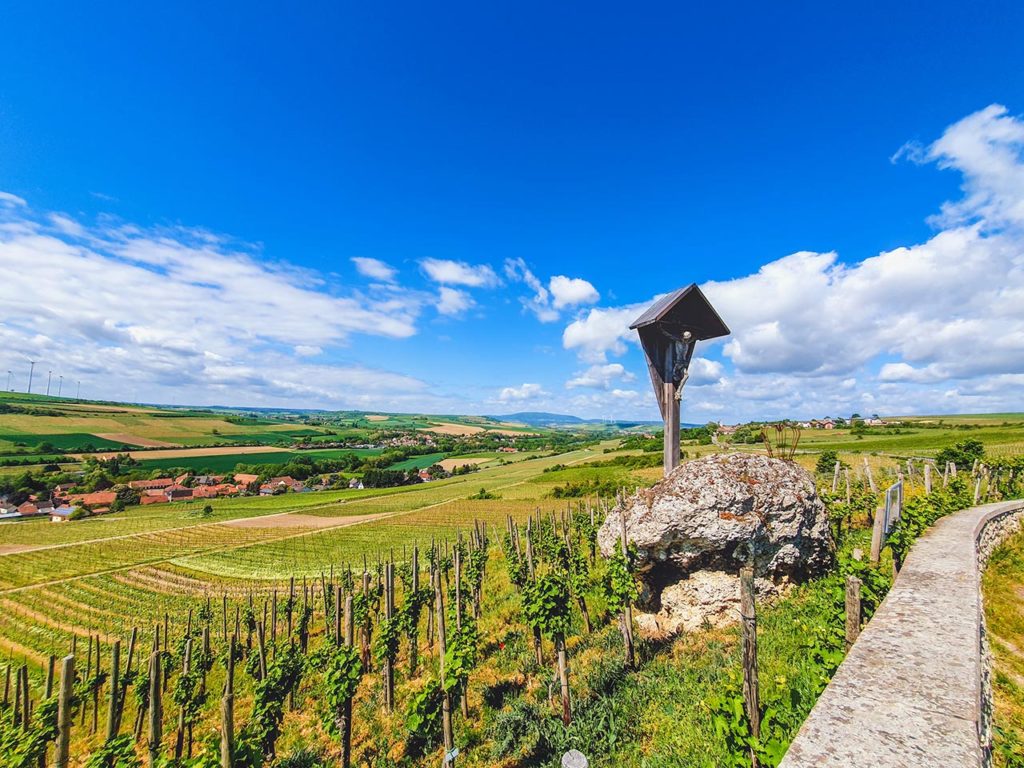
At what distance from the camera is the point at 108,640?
2255cm

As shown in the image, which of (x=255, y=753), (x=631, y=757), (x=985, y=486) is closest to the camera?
(x=631, y=757)

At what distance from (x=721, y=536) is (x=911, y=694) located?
21.6ft

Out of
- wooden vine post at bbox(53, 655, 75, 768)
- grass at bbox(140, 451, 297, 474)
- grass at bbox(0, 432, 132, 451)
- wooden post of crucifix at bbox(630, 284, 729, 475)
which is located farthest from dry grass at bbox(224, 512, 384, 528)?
grass at bbox(0, 432, 132, 451)

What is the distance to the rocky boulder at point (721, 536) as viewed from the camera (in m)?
9.88

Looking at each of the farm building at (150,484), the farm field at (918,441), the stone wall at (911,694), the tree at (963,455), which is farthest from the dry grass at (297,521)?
the farm field at (918,441)

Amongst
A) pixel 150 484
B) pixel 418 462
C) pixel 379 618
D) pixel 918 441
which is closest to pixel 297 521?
pixel 379 618

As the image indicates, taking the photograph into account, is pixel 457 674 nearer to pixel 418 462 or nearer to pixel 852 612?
pixel 852 612

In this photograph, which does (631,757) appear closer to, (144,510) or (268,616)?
(268,616)

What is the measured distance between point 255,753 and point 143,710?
11570mm

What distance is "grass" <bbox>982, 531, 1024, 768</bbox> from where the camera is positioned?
177 inches

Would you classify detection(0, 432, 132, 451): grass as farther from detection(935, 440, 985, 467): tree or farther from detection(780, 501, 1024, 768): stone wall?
detection(935, 440, 985, 467): tree

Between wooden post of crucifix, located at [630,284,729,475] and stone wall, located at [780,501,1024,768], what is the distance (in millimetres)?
6711

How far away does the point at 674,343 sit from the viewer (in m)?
12.6

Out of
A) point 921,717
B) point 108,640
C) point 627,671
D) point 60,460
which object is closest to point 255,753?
point 627,671
